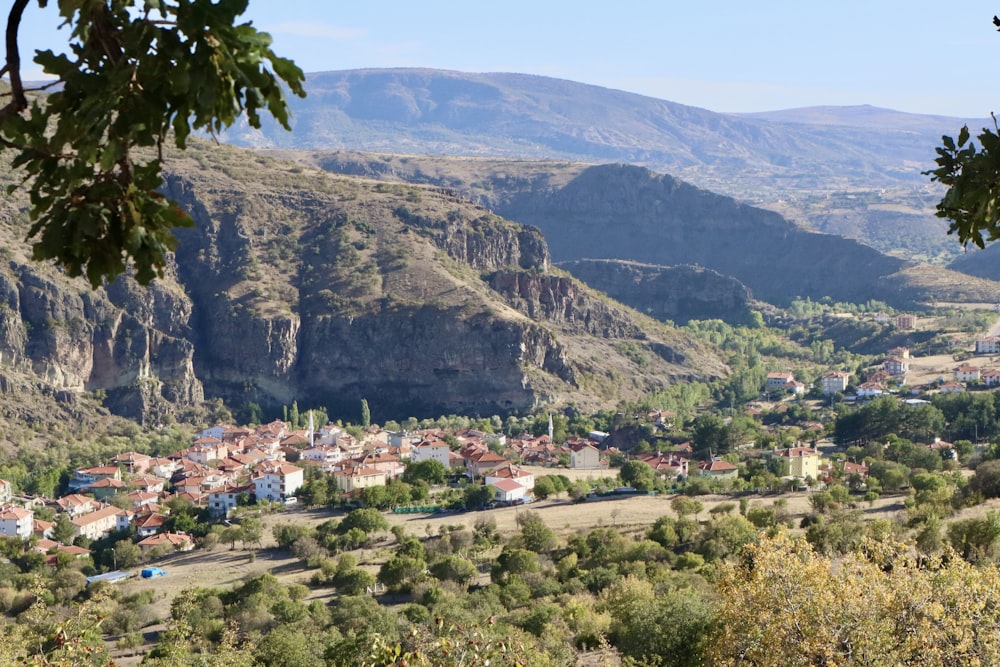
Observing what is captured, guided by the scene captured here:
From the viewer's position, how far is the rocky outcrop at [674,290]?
9231cm

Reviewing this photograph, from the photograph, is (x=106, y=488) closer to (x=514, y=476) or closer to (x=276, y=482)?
(x=276, y=482)

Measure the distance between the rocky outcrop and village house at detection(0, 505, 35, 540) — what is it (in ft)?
208

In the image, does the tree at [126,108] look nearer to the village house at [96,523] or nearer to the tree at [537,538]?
the tree at [537,538]

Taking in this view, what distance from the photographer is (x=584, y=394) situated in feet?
199

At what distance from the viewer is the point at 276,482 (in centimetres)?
3900

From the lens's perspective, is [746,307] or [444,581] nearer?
[444,581]

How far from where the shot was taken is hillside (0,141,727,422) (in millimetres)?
56719

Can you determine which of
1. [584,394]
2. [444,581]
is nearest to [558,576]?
[444,581]

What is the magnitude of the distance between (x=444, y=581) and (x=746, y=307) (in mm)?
71081

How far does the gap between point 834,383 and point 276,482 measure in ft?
107

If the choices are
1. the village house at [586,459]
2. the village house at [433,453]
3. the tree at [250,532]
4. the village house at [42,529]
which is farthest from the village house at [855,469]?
the village house at [42,529]

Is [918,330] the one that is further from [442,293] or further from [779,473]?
[779,473]

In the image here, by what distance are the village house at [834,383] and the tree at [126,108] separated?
192 ft

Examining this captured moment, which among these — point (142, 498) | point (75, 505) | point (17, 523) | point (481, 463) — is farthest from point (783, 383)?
point (17, 523)
